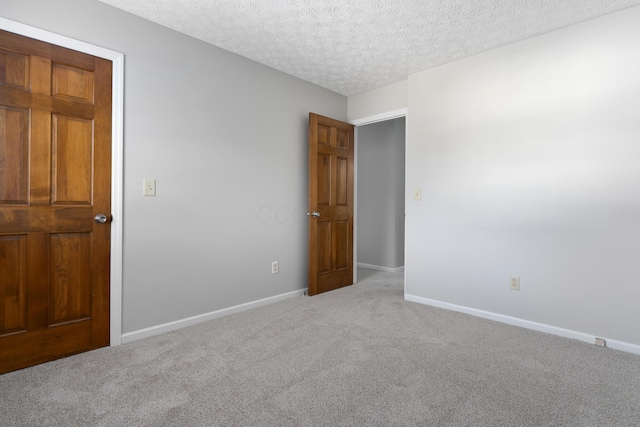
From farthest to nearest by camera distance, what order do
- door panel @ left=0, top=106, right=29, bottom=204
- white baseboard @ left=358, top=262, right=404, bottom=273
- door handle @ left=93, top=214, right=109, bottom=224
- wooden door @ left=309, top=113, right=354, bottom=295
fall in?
white baseboard @ left=358, top=262, right=404, bottom=273, wooden door @ left=309, top=113, right=354, bottom=295, door handle @ left=93, top=214, right=109, bottom=224, door panel @ left=0, top=106, right=29, bottom=204

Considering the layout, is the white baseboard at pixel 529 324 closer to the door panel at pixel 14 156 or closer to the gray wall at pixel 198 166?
the gray wall at pixel 198 166

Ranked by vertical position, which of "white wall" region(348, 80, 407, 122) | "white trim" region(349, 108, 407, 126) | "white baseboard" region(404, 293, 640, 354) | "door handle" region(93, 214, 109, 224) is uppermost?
"white wall" region(348, 80, 407, 122)

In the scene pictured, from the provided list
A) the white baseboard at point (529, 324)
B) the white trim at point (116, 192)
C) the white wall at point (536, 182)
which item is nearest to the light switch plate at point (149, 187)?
the white trim at point (116, 192)

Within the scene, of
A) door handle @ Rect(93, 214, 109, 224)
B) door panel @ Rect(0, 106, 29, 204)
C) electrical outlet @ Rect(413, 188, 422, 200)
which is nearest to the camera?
door panel @ Rect(0, 106, 29, 204)

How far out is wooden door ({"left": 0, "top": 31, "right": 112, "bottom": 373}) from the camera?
1.87 m

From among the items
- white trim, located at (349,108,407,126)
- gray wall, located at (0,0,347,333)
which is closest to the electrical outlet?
white trim, located at (349,108,407,126)

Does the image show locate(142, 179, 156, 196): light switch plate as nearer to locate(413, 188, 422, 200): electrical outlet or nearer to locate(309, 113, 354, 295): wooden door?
locate(309, 113, 354, 295): wooden door

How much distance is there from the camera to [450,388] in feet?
5.64

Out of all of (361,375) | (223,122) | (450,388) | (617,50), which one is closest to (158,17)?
(223,122)

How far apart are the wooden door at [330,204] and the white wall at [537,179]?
866 millimetres

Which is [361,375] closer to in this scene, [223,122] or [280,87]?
[223,122]

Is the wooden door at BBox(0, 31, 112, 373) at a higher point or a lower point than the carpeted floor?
higher

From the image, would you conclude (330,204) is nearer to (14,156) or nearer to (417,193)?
(417,193)

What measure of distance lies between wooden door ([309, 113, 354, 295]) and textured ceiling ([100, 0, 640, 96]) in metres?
0.82
